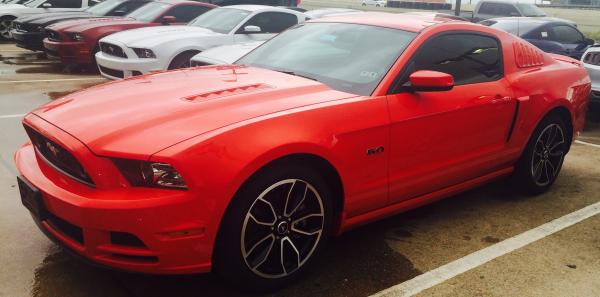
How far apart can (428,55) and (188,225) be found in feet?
6.78

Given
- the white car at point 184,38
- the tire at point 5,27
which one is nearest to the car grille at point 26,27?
the tire at point 5,27

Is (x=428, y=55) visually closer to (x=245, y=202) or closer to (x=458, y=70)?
(x=458, y=70)

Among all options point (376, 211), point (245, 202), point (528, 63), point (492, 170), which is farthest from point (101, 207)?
point (528, 63)

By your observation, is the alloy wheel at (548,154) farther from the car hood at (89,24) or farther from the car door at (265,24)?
the car hood at (89,24)

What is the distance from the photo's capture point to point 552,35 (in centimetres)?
1028

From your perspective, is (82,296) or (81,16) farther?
(81,16)

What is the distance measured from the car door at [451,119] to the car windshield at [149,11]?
7.70 meters

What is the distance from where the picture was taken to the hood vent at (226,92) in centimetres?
303

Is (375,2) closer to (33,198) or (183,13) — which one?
(183,13)

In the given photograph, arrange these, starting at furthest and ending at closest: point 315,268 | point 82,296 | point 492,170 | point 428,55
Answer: point 492,170 < point 428,55 < point 315,268 < point 82,296

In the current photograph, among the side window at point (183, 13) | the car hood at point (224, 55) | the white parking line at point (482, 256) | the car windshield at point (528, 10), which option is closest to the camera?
the white parking line at point (482, 256)

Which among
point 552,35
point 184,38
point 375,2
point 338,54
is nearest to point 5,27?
point 184,38

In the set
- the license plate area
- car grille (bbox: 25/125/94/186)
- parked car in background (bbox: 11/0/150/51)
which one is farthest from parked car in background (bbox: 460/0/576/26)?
the license plate area

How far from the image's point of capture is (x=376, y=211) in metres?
3.34
